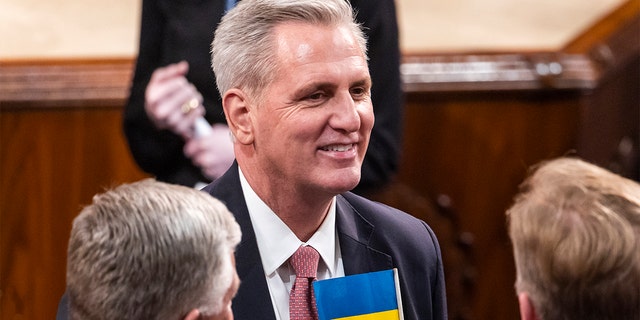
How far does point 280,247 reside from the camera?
87.4 inches

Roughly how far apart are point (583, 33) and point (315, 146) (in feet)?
7.87

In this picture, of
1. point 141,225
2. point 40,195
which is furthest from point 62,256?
point 141,225

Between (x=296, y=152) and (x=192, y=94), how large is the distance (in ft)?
2.32

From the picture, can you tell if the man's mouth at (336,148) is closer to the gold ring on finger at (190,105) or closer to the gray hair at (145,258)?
the gray hair at (145,258)

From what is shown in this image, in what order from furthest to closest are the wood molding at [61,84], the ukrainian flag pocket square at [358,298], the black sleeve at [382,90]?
the wood molding at [61,84] → the black sleeve at [382,90] → the ukrainian flag pocket square at [358,298]

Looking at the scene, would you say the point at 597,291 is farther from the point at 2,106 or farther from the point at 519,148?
the point at 2,106

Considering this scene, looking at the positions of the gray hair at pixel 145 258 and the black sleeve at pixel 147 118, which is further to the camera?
the black sleeve at pixel 147 118

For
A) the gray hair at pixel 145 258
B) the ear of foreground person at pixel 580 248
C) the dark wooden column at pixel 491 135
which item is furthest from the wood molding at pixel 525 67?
the gray hair at pixel 145 258

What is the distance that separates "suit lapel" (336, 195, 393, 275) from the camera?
2.25m

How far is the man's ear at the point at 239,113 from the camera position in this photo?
87.3 inches

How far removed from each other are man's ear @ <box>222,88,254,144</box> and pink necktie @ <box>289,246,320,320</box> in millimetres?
223

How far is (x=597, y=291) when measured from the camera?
185 centimetres

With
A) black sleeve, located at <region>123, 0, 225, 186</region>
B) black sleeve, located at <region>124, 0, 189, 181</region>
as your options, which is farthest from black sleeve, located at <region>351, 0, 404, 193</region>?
black sleeve, located at <region>124, 0, 189, 181</region>

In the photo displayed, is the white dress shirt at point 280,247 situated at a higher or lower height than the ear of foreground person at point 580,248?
lower
